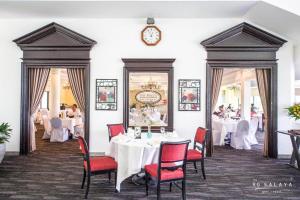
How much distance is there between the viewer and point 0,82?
5.75m

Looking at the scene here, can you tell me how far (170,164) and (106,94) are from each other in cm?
293

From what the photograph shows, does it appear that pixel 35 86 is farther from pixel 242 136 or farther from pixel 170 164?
pixel 242 136

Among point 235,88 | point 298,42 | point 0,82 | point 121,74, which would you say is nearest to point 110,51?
point 121,74

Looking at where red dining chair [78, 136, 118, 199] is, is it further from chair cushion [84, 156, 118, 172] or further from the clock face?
the clock face

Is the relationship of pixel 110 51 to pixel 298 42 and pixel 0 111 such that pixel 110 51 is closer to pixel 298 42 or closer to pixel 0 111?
pixel 0 111

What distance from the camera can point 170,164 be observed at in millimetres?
3301

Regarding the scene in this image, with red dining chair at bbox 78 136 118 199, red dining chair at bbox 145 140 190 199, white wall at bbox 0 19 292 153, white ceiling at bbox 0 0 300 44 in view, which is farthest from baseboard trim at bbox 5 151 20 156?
red dining chair at bbox 145 140 190 199

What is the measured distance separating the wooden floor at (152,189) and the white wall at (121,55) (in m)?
0.87

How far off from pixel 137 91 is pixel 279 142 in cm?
361

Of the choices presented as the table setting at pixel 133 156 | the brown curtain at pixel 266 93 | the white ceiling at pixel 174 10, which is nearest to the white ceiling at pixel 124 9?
the white ceiling at pixel 174 10

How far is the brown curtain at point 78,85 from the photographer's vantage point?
591 cm

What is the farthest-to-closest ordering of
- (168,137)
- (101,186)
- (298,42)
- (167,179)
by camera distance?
(298,42), (168,137), (101,186), (167,179)

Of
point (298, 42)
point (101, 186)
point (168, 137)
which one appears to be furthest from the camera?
point (298, 42)

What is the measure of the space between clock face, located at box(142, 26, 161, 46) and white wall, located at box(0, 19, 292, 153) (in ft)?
0.36
